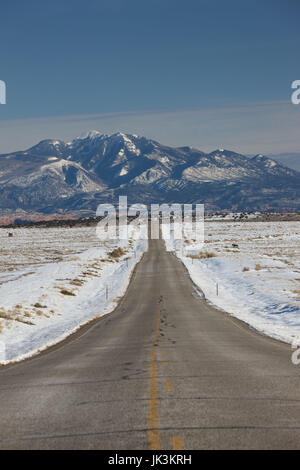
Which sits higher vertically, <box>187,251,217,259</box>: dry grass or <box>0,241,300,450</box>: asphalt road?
<box>0,241,300,450</box>: asphalt road

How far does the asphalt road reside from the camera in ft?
20.5

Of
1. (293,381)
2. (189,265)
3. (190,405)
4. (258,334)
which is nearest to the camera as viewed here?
(190,405)

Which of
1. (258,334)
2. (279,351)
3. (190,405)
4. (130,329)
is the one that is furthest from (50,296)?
(190,405)

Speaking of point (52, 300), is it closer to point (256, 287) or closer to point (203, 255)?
point (256, 287)

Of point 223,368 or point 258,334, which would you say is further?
point 258,334

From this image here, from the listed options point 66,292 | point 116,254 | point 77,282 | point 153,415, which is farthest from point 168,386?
point 116,254

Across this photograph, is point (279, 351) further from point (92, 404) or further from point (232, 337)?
point (92, 404)

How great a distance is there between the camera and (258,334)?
18.8 metres

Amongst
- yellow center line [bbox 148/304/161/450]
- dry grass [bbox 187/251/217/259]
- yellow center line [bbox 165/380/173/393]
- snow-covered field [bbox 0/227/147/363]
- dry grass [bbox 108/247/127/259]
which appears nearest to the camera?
yellow center line [bbox 148/304/161/450]

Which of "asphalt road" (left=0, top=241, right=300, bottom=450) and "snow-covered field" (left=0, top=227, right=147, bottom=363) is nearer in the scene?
"asphalt road" (left=0, top=241, right=300, bottom=450)

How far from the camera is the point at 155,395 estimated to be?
838 centimetres

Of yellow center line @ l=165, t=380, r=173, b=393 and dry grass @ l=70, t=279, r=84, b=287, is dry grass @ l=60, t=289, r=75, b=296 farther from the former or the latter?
yellow center line @ l=165, t=380, r=173, b=393

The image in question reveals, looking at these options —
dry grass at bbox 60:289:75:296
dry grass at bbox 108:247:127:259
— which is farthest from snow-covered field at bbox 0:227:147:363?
dry grass at bbox 108:247:127:259
